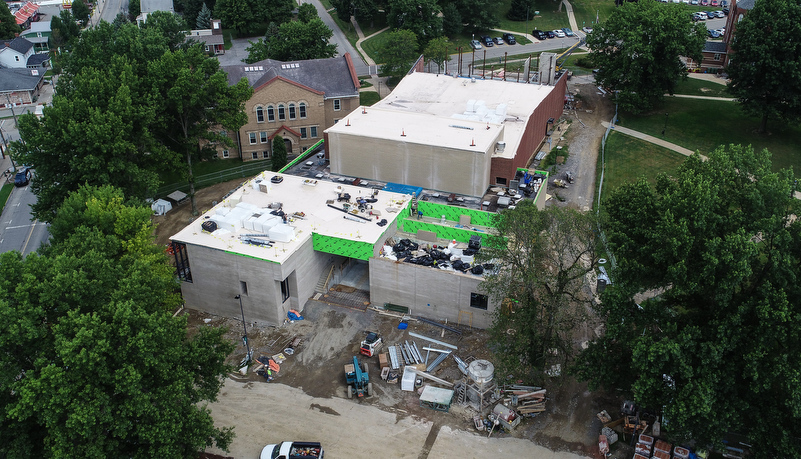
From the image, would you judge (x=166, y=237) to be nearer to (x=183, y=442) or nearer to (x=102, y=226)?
(x=102, y=226)

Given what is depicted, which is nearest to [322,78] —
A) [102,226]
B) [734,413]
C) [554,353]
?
[102,226]

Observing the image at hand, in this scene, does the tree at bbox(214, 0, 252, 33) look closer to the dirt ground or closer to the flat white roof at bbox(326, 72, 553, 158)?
the flat white roof at bbox(326, 72, 553, 158)

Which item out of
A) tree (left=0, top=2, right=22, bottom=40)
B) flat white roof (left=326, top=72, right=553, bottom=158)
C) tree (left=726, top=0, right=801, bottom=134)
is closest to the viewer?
flat white roof (left=326, top=72, right=553, bottom=158)

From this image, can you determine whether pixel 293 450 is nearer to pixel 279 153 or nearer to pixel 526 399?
pixel 526 399

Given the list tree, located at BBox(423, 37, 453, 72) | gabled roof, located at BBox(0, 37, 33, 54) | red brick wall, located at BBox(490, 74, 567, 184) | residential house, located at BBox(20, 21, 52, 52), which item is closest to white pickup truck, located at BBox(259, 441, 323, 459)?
red brick wall, located at BBox(490, 74, 567, 184)

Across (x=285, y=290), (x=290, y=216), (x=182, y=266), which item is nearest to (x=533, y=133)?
(x=290, y=216)
